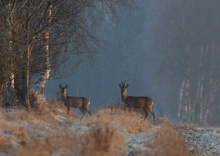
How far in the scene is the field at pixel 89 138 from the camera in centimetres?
811

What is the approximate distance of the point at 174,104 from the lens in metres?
50.6

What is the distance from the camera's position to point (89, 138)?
8492 millimetres

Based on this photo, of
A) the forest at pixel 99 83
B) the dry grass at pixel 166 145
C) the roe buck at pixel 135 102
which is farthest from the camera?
the roe buck at pixel 135 102

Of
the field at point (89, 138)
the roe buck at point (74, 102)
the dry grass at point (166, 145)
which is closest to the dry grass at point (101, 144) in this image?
the field at point (89, 138)

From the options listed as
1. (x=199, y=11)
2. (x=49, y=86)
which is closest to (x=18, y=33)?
(x=199, y=11)

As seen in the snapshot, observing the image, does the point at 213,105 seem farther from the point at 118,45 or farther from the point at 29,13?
the point at 29,13

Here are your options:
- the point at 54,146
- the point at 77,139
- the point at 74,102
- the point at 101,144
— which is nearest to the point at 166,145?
the point at 101,144

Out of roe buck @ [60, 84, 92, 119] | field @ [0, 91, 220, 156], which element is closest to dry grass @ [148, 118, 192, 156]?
field @ [0, 91, 220, 156]

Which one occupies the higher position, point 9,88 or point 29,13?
point 29,13

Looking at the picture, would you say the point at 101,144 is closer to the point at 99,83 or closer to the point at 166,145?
the point at 166,145

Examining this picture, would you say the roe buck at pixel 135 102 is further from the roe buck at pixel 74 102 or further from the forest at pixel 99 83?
the roe buck at pixel 74 102

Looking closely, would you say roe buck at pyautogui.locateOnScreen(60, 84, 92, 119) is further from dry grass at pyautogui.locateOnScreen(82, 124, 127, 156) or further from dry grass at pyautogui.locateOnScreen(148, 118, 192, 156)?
dry grass at pyautogui.locateOnScreen(82, 124, 127, 156)

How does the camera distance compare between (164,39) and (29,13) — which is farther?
(164,39)

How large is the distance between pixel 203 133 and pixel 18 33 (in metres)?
6.28
